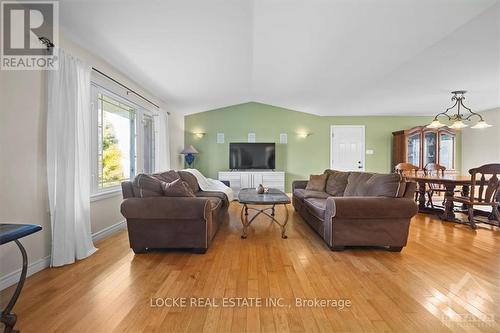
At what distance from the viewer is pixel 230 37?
9.74ft

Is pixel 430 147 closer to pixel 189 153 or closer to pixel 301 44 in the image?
pixel 301 44

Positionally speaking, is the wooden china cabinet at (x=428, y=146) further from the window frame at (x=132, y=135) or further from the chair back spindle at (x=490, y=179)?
the window frame at (x=132, y=135)

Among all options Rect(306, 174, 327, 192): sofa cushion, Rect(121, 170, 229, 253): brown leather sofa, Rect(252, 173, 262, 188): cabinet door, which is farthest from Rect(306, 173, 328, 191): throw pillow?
Rect(121, 170, 229, 253): brown leather sofa

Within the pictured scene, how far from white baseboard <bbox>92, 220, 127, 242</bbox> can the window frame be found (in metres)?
0.44

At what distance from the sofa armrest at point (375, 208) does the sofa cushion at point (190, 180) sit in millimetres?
2469

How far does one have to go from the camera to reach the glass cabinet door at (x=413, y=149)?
590 cm

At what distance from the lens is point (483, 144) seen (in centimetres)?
586

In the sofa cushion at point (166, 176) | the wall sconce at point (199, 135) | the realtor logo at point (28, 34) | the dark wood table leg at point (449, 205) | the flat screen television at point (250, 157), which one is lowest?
the dark wood table leg at point (449, 205)

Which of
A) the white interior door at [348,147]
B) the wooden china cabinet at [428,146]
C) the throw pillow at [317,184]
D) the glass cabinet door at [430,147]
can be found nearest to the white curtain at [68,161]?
the throw pillow at [317,184]

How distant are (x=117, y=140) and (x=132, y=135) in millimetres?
475

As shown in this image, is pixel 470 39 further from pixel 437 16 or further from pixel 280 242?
pixel 280 242

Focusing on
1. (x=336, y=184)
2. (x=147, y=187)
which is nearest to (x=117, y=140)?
(x=147, y=187)

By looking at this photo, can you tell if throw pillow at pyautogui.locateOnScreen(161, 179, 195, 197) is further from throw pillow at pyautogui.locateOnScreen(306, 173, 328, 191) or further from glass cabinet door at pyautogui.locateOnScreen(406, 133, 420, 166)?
glass cabinet door at pyautogui.locateOnScreen(406, 133, 420, 166)

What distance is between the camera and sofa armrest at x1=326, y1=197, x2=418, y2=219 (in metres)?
2.48
